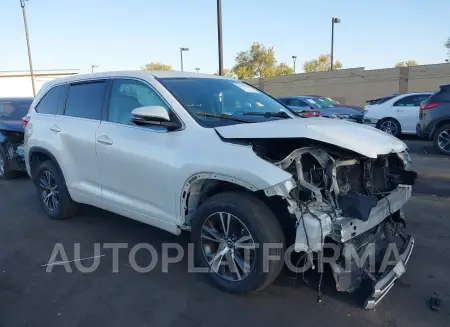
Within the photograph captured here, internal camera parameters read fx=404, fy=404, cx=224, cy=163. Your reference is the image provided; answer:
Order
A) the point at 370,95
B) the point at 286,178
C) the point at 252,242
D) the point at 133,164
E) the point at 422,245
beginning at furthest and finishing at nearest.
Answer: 1. the point at 370,95
2. the point at 422,245
3. the point at 133,164
4. the point at 252,242
5. the point at 286,178

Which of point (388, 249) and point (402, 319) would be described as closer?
point (402, 319)

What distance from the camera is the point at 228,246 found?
345 cm

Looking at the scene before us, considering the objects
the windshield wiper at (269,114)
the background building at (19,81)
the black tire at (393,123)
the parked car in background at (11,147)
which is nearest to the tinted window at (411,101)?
the black tire at (393,123)

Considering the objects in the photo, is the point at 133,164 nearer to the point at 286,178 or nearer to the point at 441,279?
the point at 286,178

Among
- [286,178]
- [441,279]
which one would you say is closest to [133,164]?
[286,178]

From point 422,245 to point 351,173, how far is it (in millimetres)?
1536

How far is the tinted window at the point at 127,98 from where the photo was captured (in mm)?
4020

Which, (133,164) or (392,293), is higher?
(133,164)

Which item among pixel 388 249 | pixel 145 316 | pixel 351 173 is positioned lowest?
pixel 145 316

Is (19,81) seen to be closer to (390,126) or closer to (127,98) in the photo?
(390,126)

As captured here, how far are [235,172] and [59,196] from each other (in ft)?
10.0

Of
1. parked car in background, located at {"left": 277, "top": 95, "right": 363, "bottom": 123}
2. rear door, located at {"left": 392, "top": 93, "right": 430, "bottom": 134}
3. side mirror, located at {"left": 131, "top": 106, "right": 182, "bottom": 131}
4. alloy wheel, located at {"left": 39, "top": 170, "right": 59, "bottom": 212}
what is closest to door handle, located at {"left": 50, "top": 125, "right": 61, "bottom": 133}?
alloy wheel, located at {"left": 39, "top": 170, "right": 59, "bottom": 212}

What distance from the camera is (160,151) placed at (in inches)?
146

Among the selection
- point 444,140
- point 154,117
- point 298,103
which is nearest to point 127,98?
point 154,117
